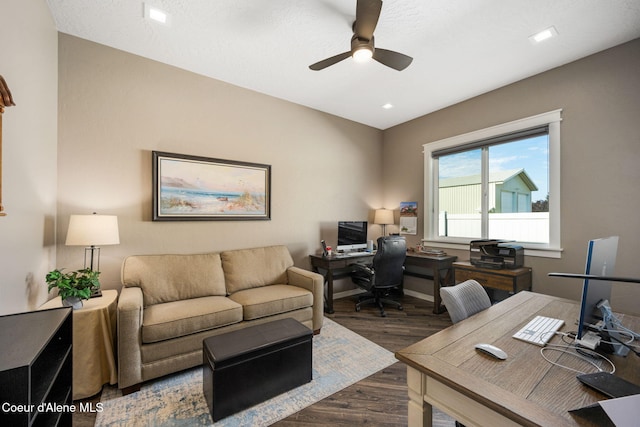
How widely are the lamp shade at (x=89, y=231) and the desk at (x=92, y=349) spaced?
1.56 ft

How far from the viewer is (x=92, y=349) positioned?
6.00 ft

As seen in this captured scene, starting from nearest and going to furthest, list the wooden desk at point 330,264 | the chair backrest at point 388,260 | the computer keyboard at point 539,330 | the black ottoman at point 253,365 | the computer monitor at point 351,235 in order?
the computer keyboard at point 539,330 → the black ottoman at point 253,365 → the chair backrest at point 388,260 → the wooden desk at point 330,264 → the computer monitor at point 351,235

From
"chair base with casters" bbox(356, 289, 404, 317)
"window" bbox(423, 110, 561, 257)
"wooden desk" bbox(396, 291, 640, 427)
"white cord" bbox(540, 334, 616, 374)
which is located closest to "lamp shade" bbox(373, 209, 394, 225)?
"window" bbox(423, 110, 561, 257)

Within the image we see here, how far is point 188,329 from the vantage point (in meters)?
2.07

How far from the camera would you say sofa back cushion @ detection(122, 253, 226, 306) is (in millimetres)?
2381

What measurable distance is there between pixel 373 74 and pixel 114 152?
2879 mm

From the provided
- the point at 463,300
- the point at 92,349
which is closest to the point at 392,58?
the point at 463,300

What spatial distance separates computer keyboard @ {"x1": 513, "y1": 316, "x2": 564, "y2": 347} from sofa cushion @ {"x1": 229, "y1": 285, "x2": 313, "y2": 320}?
1.89 m

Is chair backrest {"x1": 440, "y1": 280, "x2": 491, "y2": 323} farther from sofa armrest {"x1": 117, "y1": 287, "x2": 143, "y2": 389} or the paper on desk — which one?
sofa armrest {"x1": 117, "y1": 287, "x2": 143, "y2": 389}

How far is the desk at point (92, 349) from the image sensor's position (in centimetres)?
180

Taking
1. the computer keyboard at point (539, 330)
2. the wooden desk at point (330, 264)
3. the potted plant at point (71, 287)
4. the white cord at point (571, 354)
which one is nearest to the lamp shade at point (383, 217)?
the wooden desk at point (330, 264)

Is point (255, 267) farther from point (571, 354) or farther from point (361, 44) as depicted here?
point (571, 354)

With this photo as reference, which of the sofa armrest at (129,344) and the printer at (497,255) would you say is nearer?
the sofa armrest at (129,344)

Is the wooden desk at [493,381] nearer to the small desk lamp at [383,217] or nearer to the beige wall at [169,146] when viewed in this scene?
the beige wall at [169,146]
